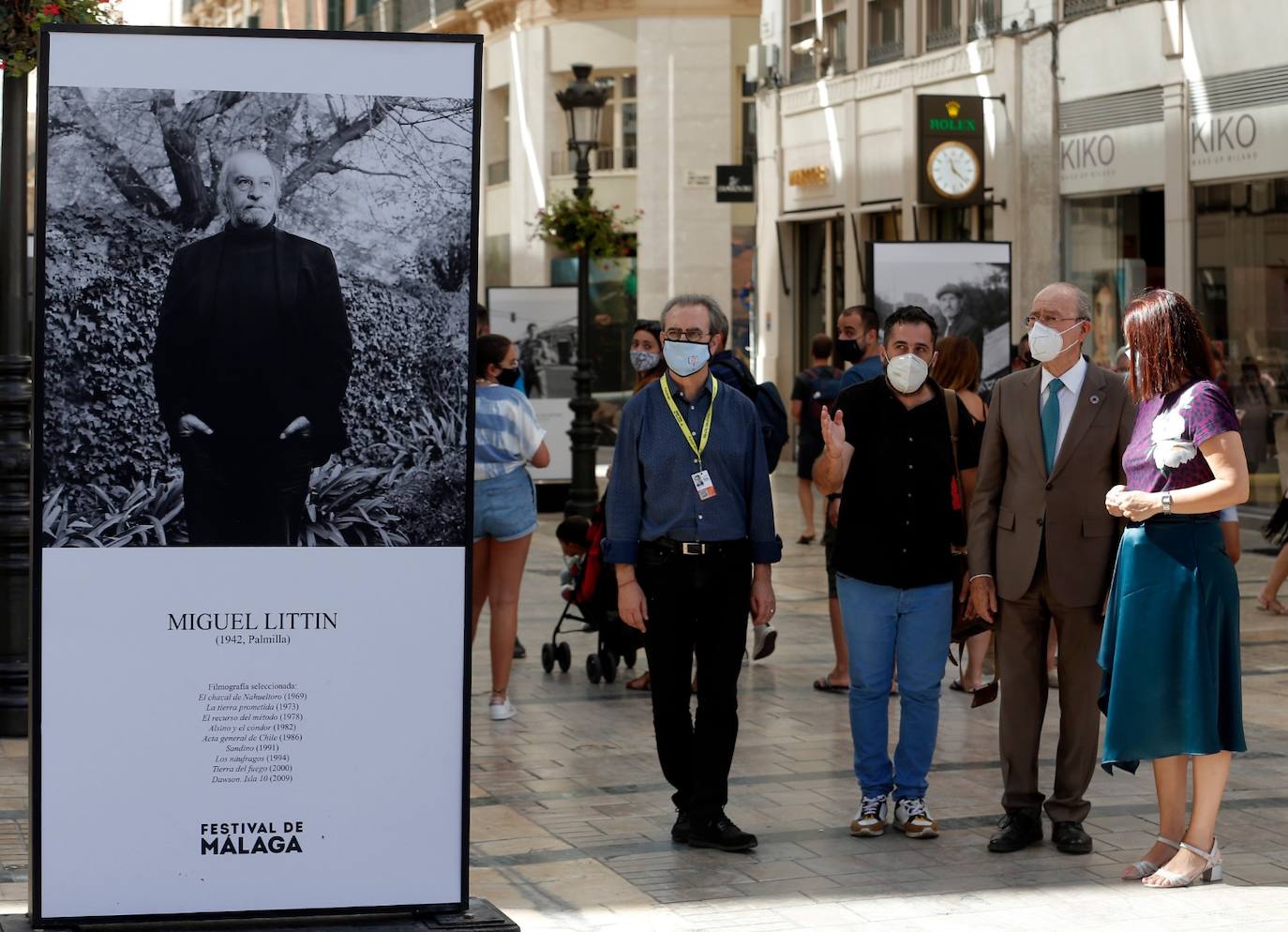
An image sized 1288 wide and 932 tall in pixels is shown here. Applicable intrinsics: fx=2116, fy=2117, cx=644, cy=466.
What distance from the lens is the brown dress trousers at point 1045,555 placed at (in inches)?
288

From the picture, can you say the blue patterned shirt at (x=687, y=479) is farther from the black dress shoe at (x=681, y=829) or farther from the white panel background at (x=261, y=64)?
the white panel background at (x=261, y=64)

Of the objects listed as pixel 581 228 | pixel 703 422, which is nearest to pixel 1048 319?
pixel 703 422

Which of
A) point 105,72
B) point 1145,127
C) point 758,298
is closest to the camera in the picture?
point 105,72

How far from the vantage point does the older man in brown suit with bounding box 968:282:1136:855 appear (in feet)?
24.0

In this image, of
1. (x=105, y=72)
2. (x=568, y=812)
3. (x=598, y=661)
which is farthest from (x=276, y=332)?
(x=598, y=661)

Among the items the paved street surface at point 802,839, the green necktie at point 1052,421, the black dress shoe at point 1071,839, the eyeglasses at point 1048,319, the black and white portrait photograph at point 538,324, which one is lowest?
the paved street surface at point 802,839

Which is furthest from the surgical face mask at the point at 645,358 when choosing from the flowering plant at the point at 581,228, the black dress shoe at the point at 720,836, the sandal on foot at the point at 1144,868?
the flowering plant at the point at 581,228

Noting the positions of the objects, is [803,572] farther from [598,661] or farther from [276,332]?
[276,332]

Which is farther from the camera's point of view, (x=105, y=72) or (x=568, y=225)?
(x=568, y=225)

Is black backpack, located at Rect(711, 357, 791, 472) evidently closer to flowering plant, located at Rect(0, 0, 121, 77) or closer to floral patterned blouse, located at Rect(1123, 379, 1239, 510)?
floral patterned blouse, located at Rect(1123, 379, 1239, 510)

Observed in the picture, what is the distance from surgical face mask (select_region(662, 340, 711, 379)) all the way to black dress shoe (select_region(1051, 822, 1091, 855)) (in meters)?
2.05

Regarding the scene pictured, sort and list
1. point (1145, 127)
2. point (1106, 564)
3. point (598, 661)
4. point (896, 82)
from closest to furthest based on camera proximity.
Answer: point (1106, 564) < point (598, 661) < point (1145, 127) < point (896, 82)

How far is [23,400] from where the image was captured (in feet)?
31.9

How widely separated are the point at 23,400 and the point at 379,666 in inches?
179
